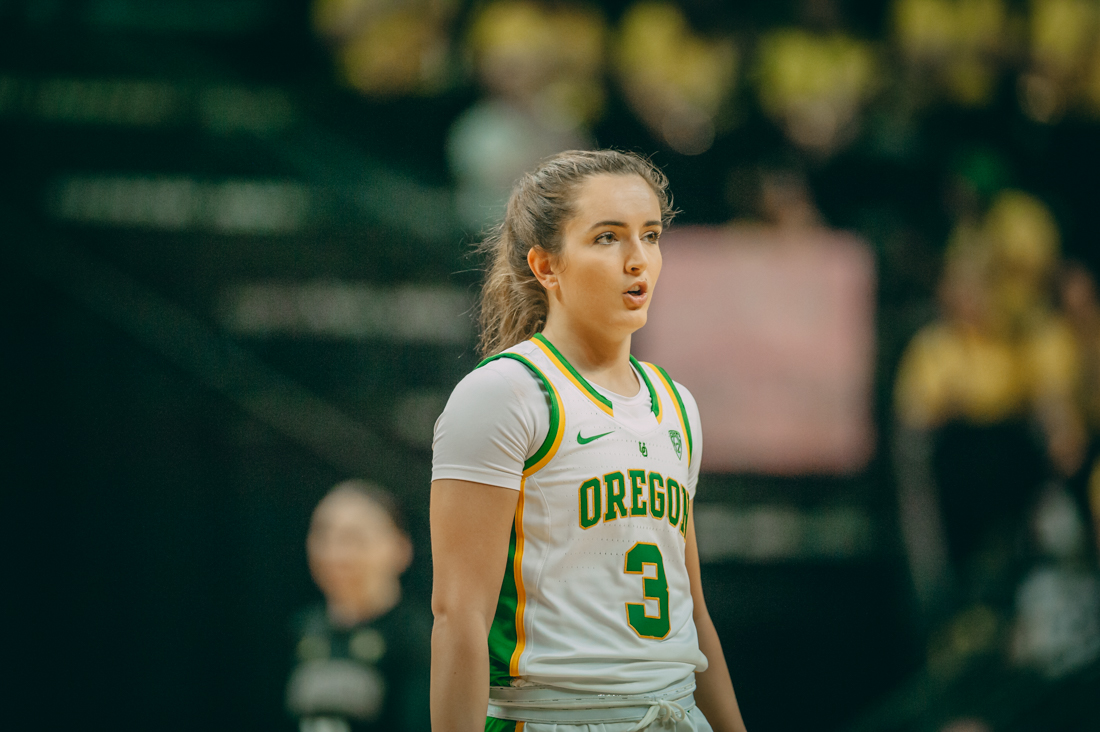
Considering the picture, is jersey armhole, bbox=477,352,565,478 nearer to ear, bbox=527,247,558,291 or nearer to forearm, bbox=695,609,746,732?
ear, bbox=527,247,558,291

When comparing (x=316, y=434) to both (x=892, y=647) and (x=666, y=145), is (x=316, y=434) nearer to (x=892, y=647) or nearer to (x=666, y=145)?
(x=666, y=145)

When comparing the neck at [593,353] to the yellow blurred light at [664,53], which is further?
the yellow blurred light at [664,53]

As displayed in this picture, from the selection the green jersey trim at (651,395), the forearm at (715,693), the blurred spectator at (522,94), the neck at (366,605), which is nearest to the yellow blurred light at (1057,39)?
the blurred spectator at (522,94)

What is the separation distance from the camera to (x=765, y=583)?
14.6 feet

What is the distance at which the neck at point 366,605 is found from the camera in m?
3.88

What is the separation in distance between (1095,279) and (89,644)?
5.16 meters

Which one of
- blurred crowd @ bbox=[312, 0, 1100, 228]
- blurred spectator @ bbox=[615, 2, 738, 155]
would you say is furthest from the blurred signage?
blurred spectator @ bbox=[615, 2, 738, 155]

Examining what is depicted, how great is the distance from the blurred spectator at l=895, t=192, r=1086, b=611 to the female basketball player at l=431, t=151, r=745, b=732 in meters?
3.29

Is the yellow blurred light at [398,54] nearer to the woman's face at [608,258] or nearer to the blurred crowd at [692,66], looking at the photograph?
the blurred crowd at [692,66]

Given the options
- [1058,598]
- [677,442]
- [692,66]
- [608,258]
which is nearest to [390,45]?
[692,66]

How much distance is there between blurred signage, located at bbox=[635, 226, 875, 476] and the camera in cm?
457

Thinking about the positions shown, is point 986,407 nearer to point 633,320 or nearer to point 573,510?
point 633,320

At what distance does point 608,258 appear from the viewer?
156cm

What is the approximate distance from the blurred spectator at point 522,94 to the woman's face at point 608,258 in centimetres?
292
